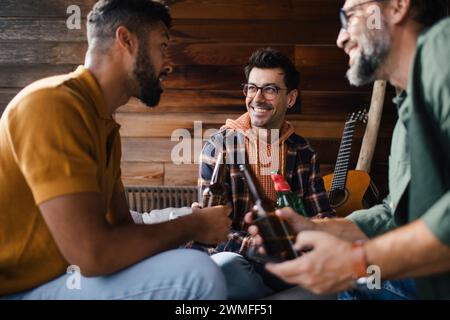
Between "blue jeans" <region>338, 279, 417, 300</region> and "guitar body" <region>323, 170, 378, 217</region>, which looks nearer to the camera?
"blue jeans" <region>338, 279, 417, 300</region>

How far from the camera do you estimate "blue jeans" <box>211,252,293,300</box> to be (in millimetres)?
1915

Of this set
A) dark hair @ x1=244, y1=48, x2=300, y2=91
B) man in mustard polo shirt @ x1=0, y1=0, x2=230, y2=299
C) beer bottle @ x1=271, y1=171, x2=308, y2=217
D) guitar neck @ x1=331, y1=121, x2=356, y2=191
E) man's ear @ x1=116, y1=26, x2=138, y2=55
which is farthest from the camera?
guitar neck @ x1=331, y1=121, x2=356, y2=191

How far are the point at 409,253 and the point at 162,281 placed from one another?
23.6 inches

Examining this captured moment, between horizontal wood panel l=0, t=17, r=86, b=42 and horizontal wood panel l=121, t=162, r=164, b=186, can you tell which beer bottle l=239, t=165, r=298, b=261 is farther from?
horizontal wood panel l=0, t=17, r=86, b=42

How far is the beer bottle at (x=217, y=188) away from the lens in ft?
6.56

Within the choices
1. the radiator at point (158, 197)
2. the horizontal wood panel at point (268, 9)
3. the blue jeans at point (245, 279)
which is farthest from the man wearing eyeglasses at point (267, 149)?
the radiator at point (158, 197)

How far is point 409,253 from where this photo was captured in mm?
1099

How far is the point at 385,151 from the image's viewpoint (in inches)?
163

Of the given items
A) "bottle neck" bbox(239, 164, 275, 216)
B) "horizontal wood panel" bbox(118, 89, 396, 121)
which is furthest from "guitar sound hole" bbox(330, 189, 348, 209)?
"bottle neck" bbox(239, 164, 275, 216)

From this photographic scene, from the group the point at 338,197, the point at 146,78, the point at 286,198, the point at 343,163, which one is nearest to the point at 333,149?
the point at 343,163

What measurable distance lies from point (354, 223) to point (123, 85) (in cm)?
85

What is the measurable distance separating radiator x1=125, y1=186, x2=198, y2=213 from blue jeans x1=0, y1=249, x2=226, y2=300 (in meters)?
2.67

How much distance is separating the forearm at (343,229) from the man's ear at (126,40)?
0.80m

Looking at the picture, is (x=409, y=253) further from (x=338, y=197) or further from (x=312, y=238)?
(x=338, y=197)
